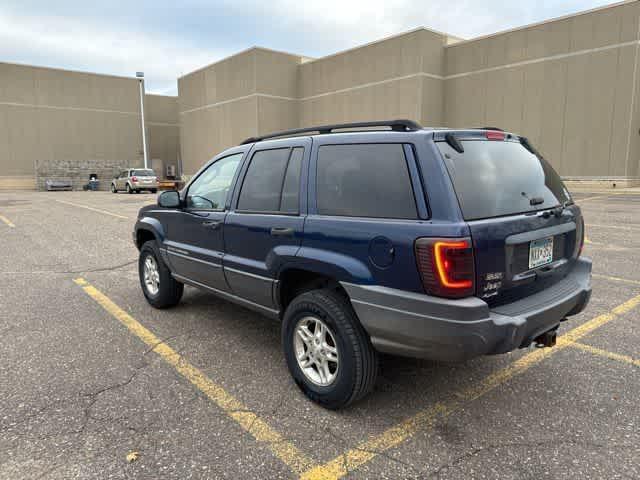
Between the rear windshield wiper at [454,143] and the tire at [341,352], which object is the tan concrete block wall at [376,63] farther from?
the tire at [341,352]

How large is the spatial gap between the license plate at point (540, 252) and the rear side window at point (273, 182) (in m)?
1.56

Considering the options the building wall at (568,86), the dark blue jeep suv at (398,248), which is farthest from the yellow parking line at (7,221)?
the building wall at (568,86)

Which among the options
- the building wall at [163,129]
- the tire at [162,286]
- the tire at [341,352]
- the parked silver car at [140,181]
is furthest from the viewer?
the building wall at [163,129]

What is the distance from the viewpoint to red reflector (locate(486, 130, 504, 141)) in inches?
117

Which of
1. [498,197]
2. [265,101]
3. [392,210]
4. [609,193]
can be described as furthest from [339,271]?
[265,101]

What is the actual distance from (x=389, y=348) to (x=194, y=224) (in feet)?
7.79

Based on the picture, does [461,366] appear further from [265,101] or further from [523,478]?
[265,101]

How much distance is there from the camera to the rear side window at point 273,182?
10.8ft

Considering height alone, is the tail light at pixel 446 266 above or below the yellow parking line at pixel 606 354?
above

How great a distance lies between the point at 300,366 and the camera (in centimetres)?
314

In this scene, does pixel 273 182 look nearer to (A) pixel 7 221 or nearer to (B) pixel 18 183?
(A) pixel 7 221

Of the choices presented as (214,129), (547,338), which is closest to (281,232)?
(547,338)

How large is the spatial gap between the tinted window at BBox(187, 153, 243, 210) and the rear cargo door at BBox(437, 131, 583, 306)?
2041 millimetres

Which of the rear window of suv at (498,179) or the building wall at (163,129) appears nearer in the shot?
the rear window of suv at (498,179)
